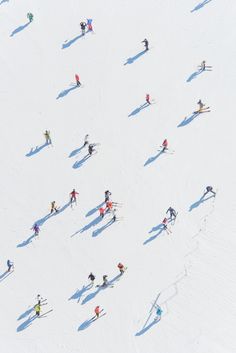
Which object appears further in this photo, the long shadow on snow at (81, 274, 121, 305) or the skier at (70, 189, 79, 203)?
the skier at (70, 189, 79, 203)

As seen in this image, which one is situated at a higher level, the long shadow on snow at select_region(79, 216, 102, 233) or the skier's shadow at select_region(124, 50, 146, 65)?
the skier's shadow at select_region(124, 50, 146, 65)

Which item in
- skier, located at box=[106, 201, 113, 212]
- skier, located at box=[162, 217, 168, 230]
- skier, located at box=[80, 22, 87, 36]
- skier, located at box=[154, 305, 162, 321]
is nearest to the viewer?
skier, located at box=[154, 305, 162, 321]

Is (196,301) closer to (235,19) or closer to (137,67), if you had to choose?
(137,67)

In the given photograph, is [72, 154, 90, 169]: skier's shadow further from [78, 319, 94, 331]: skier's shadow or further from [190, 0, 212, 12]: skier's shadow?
[190, 0, 212, 12]: skier's shadow

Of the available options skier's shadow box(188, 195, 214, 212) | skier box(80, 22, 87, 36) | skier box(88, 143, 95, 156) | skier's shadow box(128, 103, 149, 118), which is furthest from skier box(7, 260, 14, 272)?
skier box(80, 22, 87, 36)

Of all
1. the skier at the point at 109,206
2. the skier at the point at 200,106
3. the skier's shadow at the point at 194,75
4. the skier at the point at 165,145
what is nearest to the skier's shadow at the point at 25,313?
the skier at the point at 109,206

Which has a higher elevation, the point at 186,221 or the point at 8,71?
the point at 8,71

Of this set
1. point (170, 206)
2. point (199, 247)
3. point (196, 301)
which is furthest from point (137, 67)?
point (196, 301)

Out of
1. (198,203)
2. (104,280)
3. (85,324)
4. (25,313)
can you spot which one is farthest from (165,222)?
(25,313)

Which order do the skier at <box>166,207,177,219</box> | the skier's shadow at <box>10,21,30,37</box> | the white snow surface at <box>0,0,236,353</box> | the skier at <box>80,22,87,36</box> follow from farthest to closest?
the skier's shadow at <box>10,21,30,37</box>, the skier at <box>80,22,87,36</box>, the skier at <box>166,207,177,219</box>, the white snow surface at <box>0,0,236,353</box>
